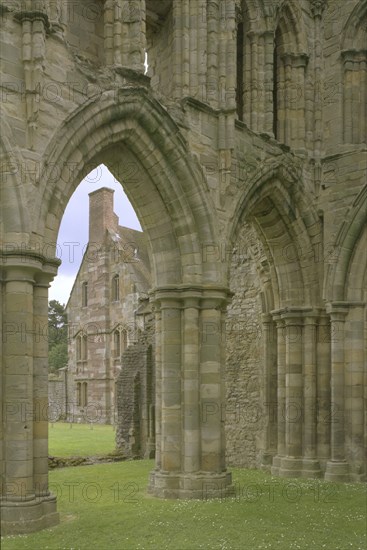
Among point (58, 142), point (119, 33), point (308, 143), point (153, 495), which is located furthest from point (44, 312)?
point (308, 143)

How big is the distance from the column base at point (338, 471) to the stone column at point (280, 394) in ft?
3.35

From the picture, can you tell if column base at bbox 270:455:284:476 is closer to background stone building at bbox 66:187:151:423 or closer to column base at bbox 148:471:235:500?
column base at bbox 148:471:235:500

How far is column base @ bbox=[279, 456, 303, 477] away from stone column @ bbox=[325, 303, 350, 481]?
52cm

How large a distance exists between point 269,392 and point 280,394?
469mm

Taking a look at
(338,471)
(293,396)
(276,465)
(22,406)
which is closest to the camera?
(22,406)

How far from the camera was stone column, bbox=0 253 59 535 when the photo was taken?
24.4 ft

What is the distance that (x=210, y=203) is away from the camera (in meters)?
10.2

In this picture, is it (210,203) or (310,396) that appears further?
(310,396)

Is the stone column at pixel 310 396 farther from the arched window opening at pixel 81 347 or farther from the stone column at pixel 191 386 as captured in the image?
the arched window opening at pixel 81 347

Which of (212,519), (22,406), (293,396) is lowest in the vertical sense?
(212,519)

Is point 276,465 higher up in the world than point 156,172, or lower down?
lower down

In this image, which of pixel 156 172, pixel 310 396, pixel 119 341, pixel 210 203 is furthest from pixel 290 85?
pixel 119 341

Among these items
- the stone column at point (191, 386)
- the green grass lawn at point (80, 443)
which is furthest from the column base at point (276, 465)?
the green grass lawn at point (80, 443)

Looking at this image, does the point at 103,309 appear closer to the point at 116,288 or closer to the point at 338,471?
the point at 116,288
